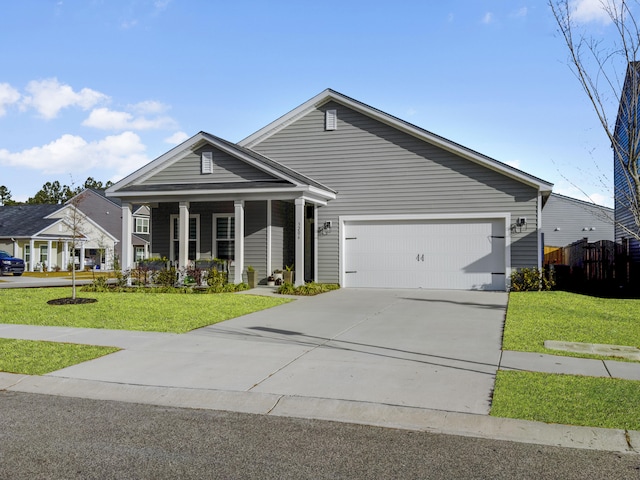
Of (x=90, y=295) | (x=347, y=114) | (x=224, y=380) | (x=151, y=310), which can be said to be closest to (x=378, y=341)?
(x=224, y=380)

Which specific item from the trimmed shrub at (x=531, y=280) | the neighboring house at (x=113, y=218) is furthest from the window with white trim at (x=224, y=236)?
the neighboring house at (x=113, y=218)

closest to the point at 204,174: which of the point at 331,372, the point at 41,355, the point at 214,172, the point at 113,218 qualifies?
the point at 214,172

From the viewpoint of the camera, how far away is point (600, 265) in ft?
70.1

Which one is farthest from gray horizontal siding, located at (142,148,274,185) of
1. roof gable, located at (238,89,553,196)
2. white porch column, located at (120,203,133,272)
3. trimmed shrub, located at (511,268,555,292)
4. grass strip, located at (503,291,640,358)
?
grass strip, located at (503,291,640,358)

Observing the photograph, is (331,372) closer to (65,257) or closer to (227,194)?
(227,194)

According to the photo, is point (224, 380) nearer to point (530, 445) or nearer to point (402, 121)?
point (530, 445)

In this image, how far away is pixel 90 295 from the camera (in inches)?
687

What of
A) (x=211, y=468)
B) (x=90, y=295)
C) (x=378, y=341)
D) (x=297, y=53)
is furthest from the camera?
(x=90, y=295)

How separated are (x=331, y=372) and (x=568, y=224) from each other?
129ft

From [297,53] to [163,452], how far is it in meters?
12.1

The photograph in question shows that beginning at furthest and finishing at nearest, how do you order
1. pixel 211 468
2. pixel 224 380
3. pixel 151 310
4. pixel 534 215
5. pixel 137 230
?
1. pixel 137 230
2. pixel 534 215
3. pixel 151 310
4. pixel 224 380
5. pixel 211 468

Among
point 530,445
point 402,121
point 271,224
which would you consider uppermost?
point 402,121

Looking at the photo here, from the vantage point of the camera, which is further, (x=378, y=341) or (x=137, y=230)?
(x=137, y=230)

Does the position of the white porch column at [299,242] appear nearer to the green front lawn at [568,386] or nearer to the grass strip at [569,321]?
the grass strip at [569,321]
